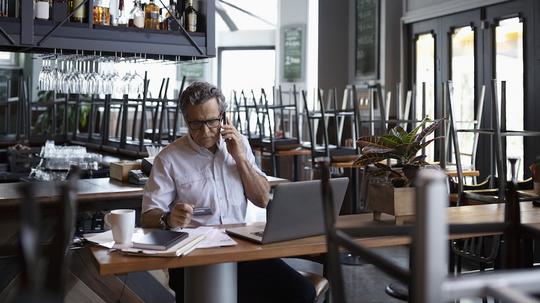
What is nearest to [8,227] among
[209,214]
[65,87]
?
[209,214]

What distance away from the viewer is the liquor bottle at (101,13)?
3.54 m

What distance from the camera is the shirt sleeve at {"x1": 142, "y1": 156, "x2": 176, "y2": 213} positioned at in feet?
7.61

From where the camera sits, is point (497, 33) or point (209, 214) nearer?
point (209, 214)

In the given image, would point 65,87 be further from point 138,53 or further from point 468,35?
point 468,35

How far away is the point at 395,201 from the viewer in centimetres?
205

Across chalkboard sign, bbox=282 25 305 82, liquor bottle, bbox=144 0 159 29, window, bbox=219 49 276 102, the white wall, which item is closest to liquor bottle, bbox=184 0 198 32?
liquor bottle, bbox=144 0 159 29

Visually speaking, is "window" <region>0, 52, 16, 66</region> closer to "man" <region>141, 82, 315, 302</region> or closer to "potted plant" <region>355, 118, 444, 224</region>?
"man" <region>141, 82, 315, 302</region>

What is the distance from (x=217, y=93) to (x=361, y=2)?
5.97 meters

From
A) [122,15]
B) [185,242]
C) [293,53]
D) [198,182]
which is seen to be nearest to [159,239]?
Result: [185,242]

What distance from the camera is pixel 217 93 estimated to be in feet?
8.13

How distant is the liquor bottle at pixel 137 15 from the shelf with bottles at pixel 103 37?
41 millimetres

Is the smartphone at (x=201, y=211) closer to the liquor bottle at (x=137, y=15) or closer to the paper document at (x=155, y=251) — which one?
the paper document at (x=155, y=251)

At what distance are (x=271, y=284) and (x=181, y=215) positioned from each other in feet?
1.44

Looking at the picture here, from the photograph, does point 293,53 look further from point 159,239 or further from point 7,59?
point 159,239
